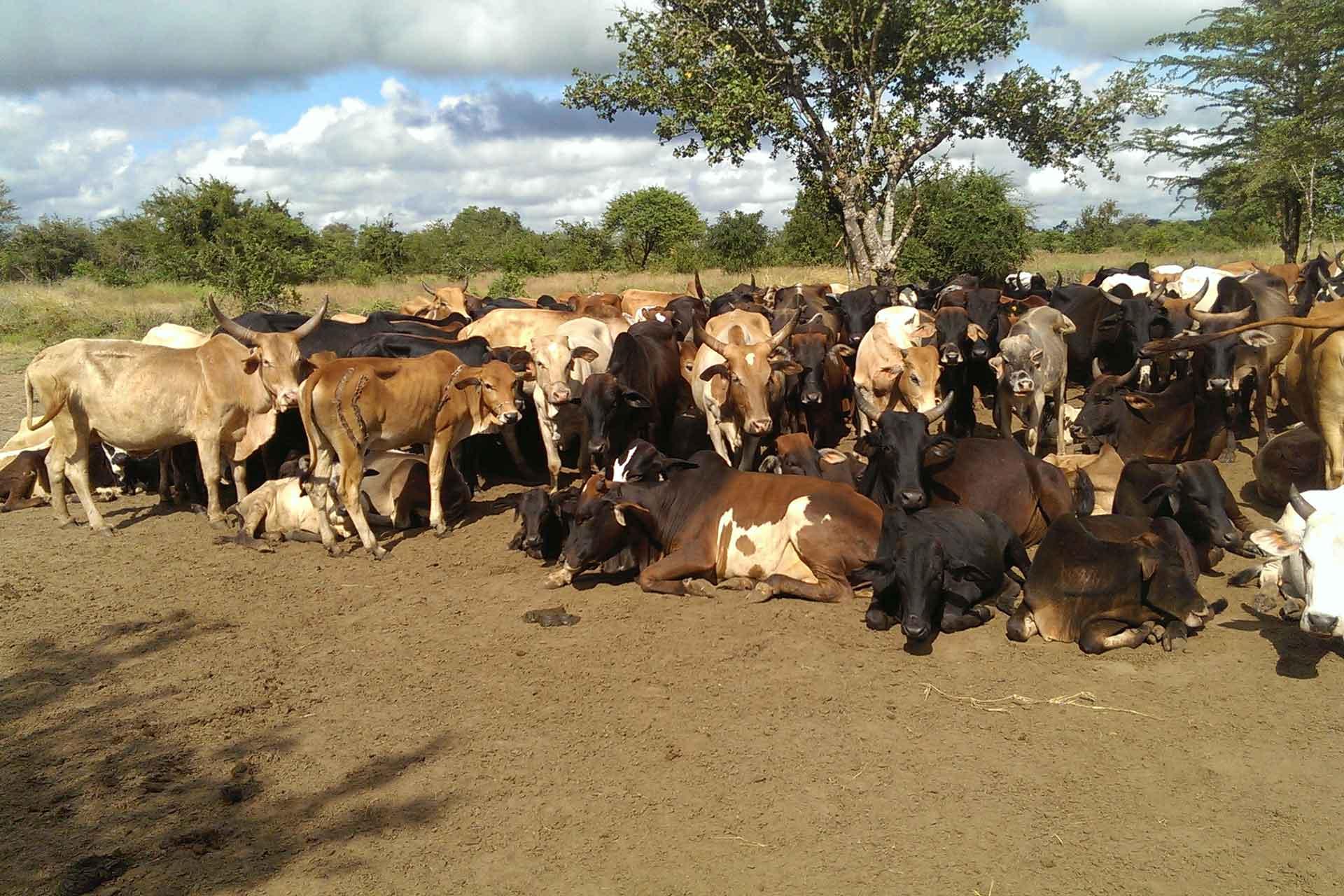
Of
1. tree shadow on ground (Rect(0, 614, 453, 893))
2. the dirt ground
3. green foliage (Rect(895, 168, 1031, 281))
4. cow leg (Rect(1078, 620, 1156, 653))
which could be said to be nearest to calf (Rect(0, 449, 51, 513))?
the dirt ground

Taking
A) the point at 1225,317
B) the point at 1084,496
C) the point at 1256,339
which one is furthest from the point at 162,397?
the point at 1225,317

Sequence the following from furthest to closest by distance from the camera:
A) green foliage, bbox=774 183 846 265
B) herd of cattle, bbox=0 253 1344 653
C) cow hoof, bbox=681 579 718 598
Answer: green foliage, bbox=774 183 846 265
cow hoof, bbox=681 579 718 598
herd of cattle, bbox=0 253 1344 653

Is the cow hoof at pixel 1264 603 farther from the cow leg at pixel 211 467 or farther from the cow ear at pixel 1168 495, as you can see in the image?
the cow leg at pixel 211 467

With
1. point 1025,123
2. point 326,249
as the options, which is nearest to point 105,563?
point 1025,123

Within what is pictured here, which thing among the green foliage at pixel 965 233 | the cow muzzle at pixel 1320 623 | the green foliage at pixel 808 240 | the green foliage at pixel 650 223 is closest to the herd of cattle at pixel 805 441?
the cow muzzle at pixel 1320 623

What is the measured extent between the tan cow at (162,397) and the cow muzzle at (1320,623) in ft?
26.0

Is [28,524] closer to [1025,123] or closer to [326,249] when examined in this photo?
[1025,123]

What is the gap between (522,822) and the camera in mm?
4402

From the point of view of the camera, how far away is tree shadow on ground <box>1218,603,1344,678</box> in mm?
5469

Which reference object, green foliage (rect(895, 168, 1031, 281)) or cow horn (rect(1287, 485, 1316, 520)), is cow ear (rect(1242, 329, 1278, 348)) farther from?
green foliage (rect(895, 168, 1031, 281))

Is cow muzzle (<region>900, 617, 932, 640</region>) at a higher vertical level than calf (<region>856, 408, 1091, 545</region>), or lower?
lower

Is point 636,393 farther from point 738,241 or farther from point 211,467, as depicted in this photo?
point 738,241

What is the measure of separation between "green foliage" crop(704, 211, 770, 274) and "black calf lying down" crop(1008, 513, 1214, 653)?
3534cm

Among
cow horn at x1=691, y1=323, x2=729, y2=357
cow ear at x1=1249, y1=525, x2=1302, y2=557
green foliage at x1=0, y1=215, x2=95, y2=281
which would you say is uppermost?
green foliage at x1=0, y1=215, x2=95, y2=281
